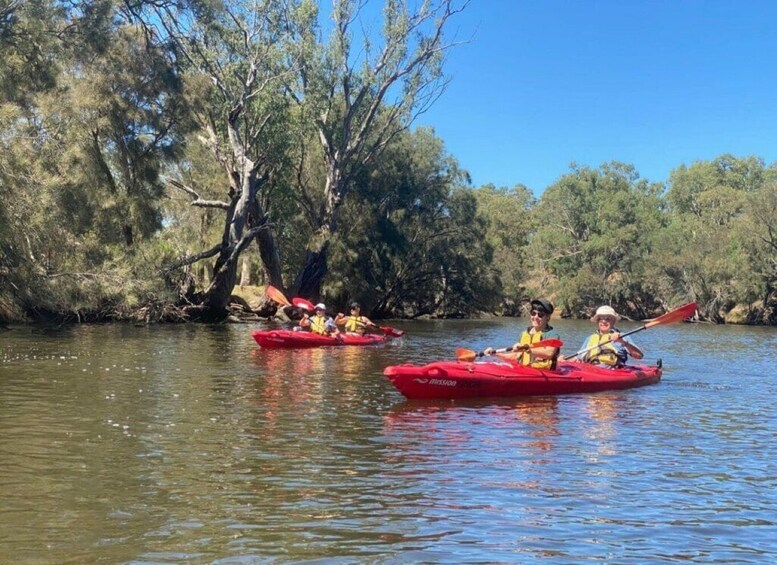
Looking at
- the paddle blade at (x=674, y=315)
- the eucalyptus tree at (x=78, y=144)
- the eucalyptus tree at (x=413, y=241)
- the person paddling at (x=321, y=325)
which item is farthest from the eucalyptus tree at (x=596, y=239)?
the paddle blade at (x=674, y=315)

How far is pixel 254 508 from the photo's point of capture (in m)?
5.48

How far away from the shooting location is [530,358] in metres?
11.9

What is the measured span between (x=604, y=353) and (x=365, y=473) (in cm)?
795

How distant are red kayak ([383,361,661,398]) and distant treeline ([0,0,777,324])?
12.2 m

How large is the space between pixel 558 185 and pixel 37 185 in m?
56.1

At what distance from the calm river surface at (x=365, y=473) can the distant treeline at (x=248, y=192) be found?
9877mm

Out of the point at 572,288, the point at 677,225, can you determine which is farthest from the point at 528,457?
the point at 677,225

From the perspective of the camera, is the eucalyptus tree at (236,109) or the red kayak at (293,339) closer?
the red kayak at (293,339)

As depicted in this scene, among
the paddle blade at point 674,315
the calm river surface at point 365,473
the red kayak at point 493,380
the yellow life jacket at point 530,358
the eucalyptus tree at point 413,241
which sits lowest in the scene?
the calm river surface at point 365,473

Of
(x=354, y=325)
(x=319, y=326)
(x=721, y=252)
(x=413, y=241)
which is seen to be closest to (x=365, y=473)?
(x=319, y=326)

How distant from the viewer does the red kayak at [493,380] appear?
416 inches

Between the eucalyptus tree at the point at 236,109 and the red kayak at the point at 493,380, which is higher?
the eucalyptus tree at the point at 236,109

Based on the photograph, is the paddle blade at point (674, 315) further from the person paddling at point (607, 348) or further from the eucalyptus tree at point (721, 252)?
the eucalyptus tree at point (721, 252)

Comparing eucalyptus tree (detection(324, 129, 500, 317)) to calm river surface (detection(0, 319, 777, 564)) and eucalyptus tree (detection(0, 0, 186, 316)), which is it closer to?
eucalyptus tree (detection(0, 0, 186, 316))
